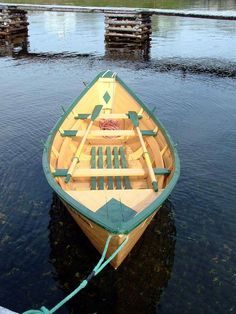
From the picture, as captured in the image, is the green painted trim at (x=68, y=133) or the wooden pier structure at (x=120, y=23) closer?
the green painted trim at (x=68, y=133)

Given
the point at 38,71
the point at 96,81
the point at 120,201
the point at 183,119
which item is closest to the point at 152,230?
the point at 120,201

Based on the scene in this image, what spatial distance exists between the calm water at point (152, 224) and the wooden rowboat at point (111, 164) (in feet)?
3.40

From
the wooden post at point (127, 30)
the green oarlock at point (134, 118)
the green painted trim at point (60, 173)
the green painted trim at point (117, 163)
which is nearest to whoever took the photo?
the green painted trim at point (60, 173)

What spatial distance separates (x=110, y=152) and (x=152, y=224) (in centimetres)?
317

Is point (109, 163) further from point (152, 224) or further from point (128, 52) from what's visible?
point (128, 52)

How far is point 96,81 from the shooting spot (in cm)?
1491

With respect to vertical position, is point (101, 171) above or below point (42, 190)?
above

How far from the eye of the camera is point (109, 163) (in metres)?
11.8

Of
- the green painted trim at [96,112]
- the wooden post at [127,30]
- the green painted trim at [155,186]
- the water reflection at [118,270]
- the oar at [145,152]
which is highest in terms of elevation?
the wooden post at [127,30]

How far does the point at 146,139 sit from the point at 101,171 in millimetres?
3052

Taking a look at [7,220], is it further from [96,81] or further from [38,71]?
[38,71]

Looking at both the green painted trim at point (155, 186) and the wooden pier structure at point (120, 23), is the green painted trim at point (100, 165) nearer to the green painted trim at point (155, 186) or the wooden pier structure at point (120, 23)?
the green painted trim at point (155, 186)

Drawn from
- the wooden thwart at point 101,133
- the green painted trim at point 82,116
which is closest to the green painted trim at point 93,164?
the wooden thwart at point 101,133

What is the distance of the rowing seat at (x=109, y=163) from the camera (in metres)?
10.5
